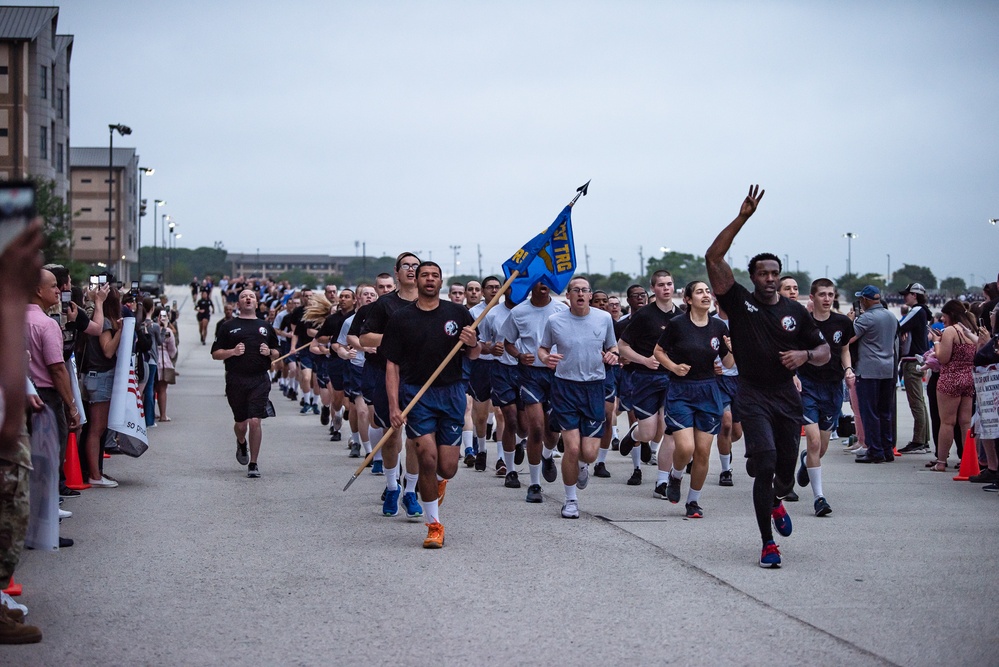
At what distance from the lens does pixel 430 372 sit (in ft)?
29.9

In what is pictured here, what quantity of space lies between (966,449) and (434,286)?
280 inches

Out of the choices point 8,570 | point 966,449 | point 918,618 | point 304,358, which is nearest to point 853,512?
point 966,449

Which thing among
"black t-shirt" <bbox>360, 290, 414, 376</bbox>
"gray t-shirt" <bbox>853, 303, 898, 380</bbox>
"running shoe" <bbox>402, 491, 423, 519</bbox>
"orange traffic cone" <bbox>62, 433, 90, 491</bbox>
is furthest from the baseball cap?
"orange traffic cone" <bbox>62, 433, 90, 491</bbox>

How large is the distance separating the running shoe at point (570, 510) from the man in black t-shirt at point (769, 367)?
1.99 m

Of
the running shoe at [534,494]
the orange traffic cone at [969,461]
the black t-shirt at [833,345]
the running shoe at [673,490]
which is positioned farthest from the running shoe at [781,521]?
the orange traffic cone at [969,461]

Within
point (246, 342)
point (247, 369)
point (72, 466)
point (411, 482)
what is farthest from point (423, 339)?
point (72, 466)

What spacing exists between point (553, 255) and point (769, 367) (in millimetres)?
3590

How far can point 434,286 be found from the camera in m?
8.85

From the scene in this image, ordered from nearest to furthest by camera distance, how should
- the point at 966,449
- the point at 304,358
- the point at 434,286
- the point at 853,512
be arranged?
1. the point at 434,286
2. the point at 853,512
3. the point at 966,449
4. the point at 304,358

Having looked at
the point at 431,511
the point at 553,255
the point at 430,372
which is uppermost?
the point at 553,255

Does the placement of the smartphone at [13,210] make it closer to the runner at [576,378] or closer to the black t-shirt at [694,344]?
the runner at [576,378]

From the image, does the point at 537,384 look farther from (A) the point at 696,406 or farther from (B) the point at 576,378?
(A) the point at 696,406

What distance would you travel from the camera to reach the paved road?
19.2 feet

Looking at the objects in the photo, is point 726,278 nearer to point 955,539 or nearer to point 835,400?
point 955,539
